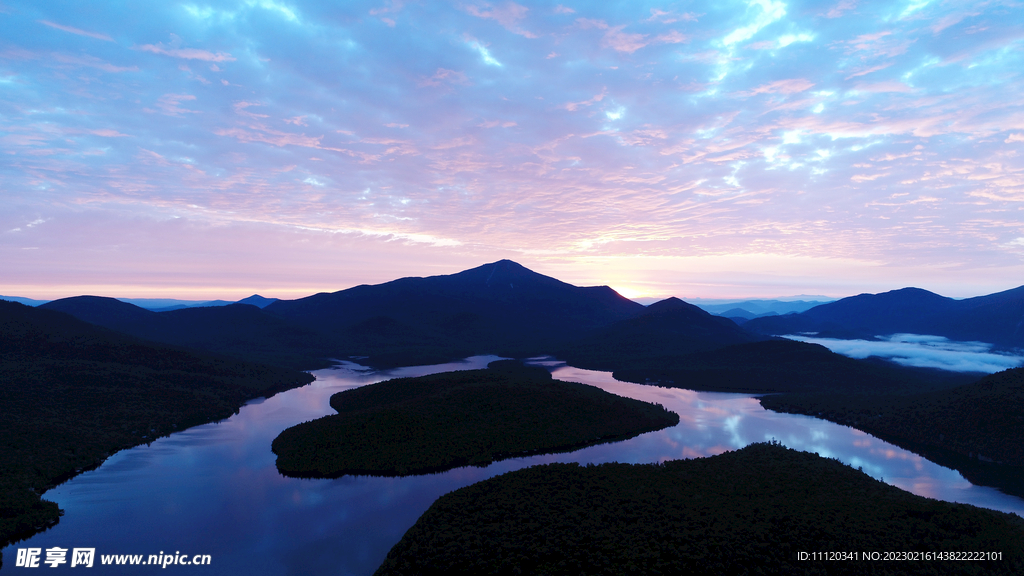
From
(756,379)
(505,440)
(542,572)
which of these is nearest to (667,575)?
(542,572)

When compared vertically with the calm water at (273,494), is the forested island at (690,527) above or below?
above

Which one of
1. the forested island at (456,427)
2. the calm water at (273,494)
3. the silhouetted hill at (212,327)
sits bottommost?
the calm water at (273,494)

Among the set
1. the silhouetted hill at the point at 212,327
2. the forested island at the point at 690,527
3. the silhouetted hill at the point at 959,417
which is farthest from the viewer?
the silhouetted hill at the point at 212,327

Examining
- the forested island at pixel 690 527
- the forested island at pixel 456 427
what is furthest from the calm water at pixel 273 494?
the forested island at pixel 690 527

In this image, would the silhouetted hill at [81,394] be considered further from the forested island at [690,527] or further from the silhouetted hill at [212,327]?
the silhouetted hill at [212,327]

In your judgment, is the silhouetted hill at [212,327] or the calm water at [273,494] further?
the silhouetted hill at [212,327]

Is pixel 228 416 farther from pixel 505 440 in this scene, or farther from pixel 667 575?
pixel 667 575
